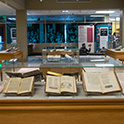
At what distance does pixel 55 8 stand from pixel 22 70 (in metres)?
9.97

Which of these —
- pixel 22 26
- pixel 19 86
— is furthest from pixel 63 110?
pixel 22 26

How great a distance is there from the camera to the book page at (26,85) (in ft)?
8.96

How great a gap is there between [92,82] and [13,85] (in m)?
1.03

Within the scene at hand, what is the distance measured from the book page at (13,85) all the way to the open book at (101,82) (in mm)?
878

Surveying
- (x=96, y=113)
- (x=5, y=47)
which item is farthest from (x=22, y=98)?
(x=5, y=47)

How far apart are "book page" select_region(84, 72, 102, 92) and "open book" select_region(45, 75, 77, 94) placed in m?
0.16

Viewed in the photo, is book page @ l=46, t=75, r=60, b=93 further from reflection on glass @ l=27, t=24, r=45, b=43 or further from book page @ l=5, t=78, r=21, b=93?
reflection on glass @ l=27, t=24, r=45, b=43

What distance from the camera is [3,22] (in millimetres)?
16906

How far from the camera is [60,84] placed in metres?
2.79

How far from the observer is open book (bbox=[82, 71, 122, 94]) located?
8.98 ft

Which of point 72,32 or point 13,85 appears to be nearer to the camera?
point 13,85

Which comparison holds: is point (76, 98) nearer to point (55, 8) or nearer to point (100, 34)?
point (55, 8)

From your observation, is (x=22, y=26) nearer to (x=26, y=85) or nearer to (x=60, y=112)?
(x=26, y=85)

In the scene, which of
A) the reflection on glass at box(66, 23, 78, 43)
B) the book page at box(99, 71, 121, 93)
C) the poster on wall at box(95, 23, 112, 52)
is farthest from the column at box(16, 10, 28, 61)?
the book page at box(99, 71, 121, 93)
